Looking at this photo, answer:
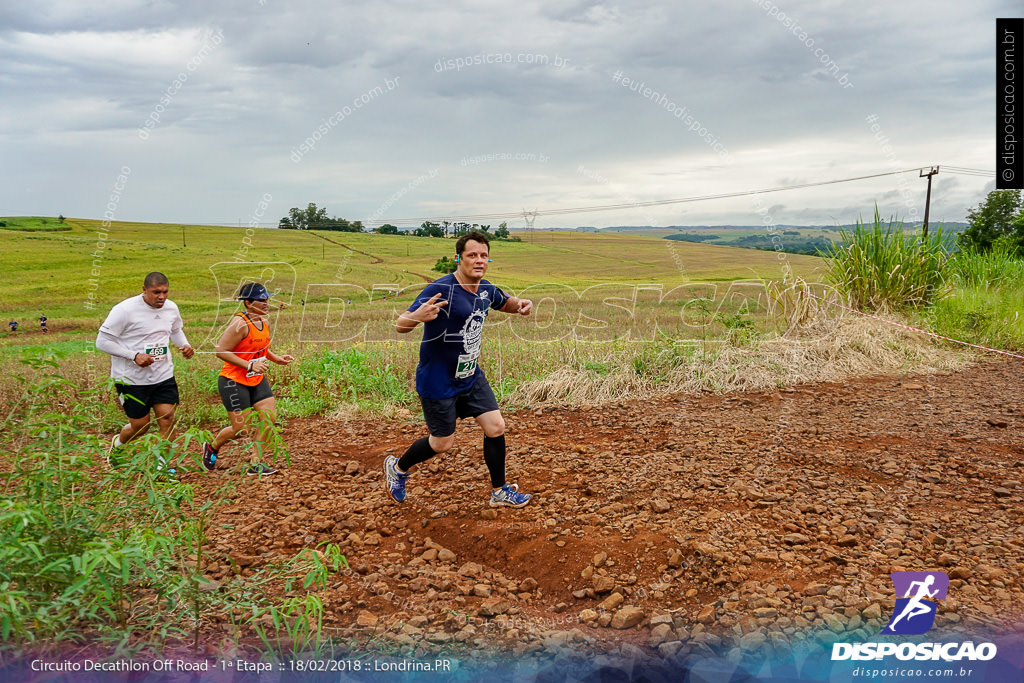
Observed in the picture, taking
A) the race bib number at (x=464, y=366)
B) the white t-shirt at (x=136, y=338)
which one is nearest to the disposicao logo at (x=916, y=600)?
the race bib number at (x=464, y=366)

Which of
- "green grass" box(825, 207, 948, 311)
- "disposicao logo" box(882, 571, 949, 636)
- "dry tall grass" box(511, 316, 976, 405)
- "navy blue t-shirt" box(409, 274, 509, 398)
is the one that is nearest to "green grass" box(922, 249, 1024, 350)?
"green grass" box(825, 207, 948, 311)

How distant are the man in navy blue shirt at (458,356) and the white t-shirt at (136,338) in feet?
7.07

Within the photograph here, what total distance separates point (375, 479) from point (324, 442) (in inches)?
48.0

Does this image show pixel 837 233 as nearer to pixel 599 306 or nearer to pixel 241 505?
pixel 599 306

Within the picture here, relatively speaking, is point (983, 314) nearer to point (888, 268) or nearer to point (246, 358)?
point (888, 268)

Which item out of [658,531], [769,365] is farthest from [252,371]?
[769,365]

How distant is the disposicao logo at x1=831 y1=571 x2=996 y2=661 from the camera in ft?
7.76

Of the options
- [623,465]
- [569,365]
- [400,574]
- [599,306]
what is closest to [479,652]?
[400,574]

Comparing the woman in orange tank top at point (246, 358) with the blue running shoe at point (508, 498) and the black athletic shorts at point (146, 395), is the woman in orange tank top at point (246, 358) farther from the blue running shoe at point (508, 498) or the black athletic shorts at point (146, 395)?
the blue running shoe at point (508, 498)

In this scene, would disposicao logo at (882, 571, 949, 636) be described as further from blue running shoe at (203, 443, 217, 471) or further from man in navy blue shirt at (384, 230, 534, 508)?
blue running shoe at (203, 443, 217, 471)

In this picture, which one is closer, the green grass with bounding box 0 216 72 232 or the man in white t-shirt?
the man in white t-shirt

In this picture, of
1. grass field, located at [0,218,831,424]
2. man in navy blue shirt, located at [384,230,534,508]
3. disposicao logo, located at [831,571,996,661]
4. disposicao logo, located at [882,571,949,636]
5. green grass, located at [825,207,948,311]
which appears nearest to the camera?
disposicao logo, located at [831,571,996,661]

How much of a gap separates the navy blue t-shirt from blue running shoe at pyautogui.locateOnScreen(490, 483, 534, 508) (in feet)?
2.37

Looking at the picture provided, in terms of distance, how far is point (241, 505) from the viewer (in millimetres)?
4129
